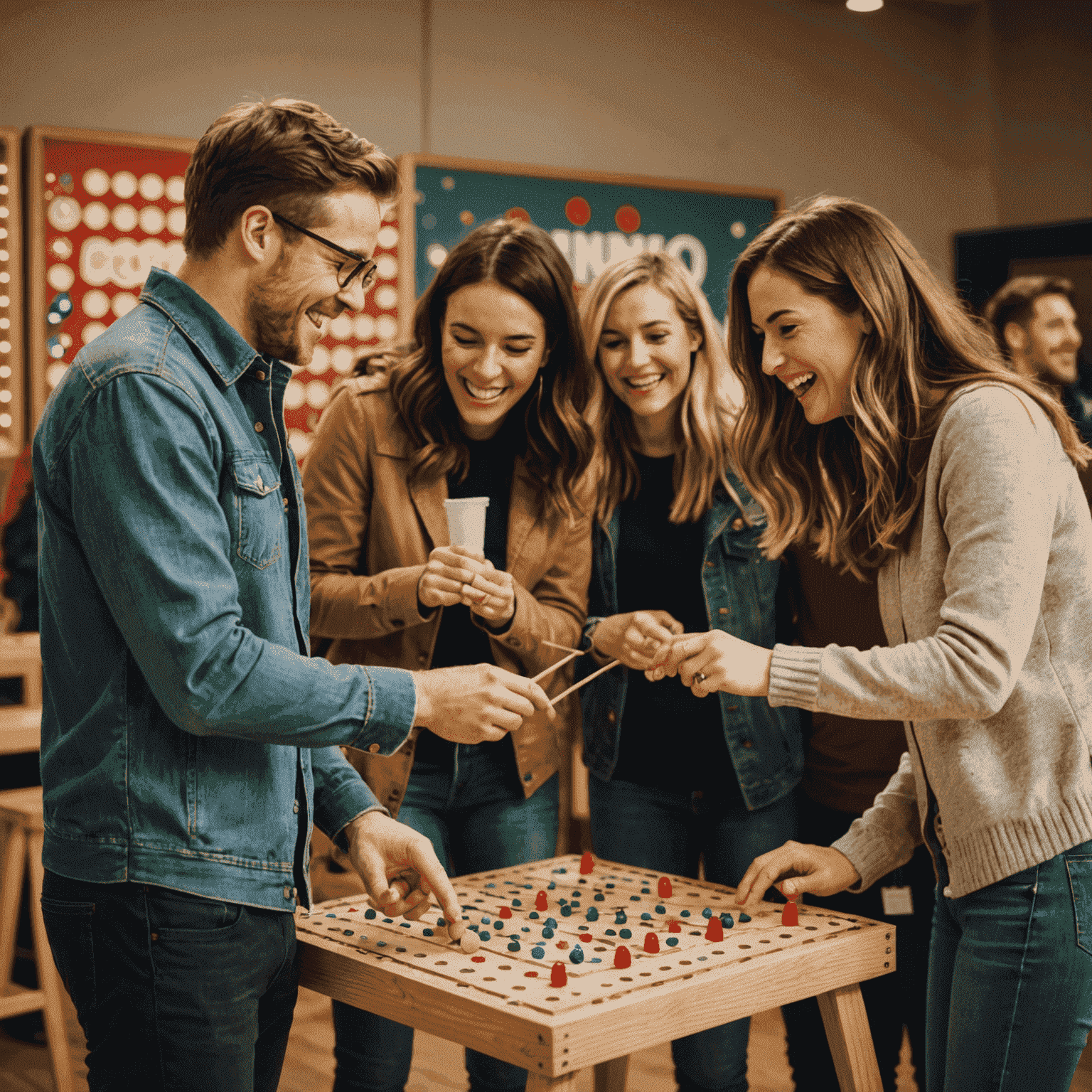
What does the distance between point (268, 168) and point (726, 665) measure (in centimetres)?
83

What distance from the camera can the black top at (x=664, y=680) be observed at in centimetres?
230

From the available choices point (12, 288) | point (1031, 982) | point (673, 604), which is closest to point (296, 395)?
point (12, 288)

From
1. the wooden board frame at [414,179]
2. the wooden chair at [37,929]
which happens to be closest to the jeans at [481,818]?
the wooden chair at [37,929]

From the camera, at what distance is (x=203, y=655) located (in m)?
1.26

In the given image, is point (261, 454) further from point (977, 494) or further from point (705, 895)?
point (705, 895)

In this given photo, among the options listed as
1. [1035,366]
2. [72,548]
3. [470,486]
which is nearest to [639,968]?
[72,548]

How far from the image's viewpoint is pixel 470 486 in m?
2.38

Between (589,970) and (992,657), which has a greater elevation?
(992,657)

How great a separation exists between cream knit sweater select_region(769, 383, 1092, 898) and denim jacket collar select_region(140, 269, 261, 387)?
2.50 feet

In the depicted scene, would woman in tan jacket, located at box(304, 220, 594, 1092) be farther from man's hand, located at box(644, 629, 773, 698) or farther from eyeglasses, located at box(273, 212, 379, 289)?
eyeglasses, located at box(273, 212, 379, 289)

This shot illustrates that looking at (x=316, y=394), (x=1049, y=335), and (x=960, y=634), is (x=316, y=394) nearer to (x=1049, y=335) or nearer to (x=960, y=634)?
(x=1049, y=335)

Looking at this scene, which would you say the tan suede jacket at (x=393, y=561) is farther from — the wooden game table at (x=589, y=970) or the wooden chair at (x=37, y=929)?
the wooden chair at (x=37, y=929)

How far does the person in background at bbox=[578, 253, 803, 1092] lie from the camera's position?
7.47 ft

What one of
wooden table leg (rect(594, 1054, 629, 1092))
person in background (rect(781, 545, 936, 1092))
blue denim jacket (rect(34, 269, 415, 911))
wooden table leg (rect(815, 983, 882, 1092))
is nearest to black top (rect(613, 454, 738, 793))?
person in background (rect(781, 545, 936, 1092))
